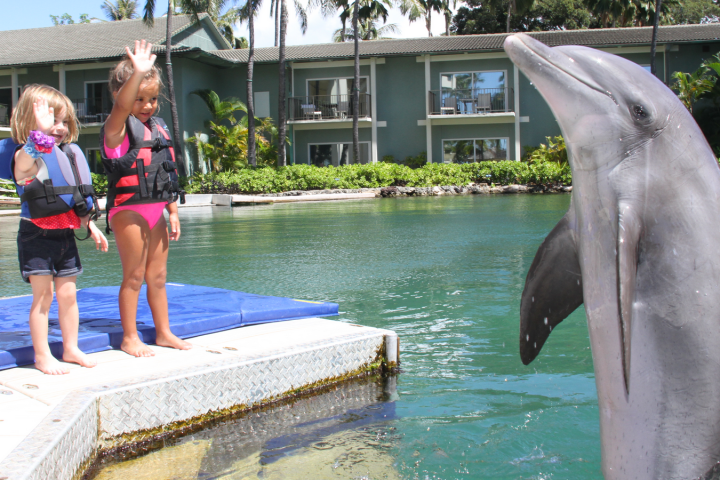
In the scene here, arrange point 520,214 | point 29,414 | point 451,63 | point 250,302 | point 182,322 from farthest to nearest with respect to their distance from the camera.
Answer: point 451,63, point 520,214, point 250,302, point 182,322, point 29,414

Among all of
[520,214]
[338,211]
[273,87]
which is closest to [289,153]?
[273,87]

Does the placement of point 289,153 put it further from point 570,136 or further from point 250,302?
point 570,136

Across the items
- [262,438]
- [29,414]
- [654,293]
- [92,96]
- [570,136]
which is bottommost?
[262,438]

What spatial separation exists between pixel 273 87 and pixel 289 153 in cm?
351

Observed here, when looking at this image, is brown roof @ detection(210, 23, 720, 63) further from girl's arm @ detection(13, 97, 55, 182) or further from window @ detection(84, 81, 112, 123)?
girl's arm @ detection(13, 97, 55, 182)

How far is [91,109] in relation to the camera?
31750 mm

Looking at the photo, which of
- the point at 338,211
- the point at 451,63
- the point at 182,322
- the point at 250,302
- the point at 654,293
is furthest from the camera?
the point at 451,63

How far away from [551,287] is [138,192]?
2241 millimetres

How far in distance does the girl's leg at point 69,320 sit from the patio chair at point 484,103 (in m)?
28.7

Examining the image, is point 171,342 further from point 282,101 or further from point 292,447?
point 282,101

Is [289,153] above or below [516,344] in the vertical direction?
above

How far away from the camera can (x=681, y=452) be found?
176 cm

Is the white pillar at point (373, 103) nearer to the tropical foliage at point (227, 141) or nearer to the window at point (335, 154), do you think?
the window at point (335, 154)

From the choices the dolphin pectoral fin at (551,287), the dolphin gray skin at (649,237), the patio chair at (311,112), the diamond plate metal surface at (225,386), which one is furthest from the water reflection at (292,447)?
the patio chair at (311,112)
